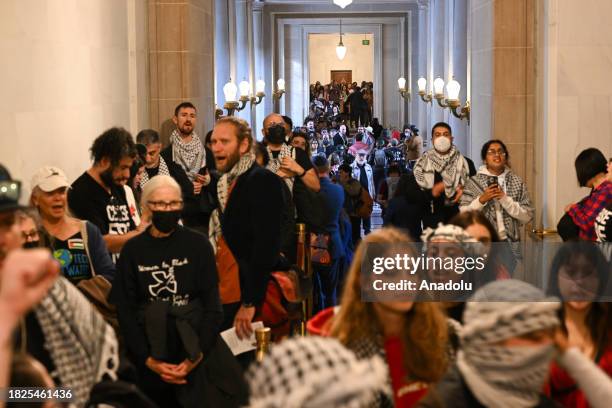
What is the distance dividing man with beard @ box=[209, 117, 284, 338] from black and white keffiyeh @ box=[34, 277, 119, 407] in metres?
2.64

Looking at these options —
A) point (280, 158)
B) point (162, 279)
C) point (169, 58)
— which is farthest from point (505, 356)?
point (169, 58)

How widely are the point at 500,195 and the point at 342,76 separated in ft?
108

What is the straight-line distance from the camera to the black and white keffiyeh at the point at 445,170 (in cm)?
884

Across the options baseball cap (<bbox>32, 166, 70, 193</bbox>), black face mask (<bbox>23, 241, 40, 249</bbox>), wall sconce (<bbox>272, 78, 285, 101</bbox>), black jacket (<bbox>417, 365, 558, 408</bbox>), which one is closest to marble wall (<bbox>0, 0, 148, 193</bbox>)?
baseball cap (<bbox>32, 166, 70, 193</bbox>)

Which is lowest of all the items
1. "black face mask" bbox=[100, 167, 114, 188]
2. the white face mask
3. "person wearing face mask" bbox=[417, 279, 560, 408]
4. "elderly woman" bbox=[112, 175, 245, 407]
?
"elderly woman" bbox=[112, 175, 245, 407]

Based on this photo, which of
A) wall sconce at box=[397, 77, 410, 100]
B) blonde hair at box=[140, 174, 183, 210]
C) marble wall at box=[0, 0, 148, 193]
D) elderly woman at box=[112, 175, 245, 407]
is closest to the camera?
elderly woman at box=[112, 175, 245, 407]

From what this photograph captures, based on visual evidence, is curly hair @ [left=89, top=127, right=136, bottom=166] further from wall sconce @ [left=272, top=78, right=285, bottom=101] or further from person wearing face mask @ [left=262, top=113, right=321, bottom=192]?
wall sconce @ [left=272, top=78, right=285, bottom=101]

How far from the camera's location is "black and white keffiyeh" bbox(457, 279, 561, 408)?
2.70m

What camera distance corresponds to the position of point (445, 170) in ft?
29.2

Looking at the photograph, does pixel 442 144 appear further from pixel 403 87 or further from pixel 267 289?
pixel 403 87

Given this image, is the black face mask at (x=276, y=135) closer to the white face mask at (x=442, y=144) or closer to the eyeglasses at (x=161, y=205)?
the white face mask at (x=442, y=144)

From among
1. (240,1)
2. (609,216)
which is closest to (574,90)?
(609,216)

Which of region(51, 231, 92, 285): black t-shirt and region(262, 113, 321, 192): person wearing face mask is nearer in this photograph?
region(51, 231, 92, 285): black t-shirt

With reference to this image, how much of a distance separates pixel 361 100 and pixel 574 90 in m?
25.6
